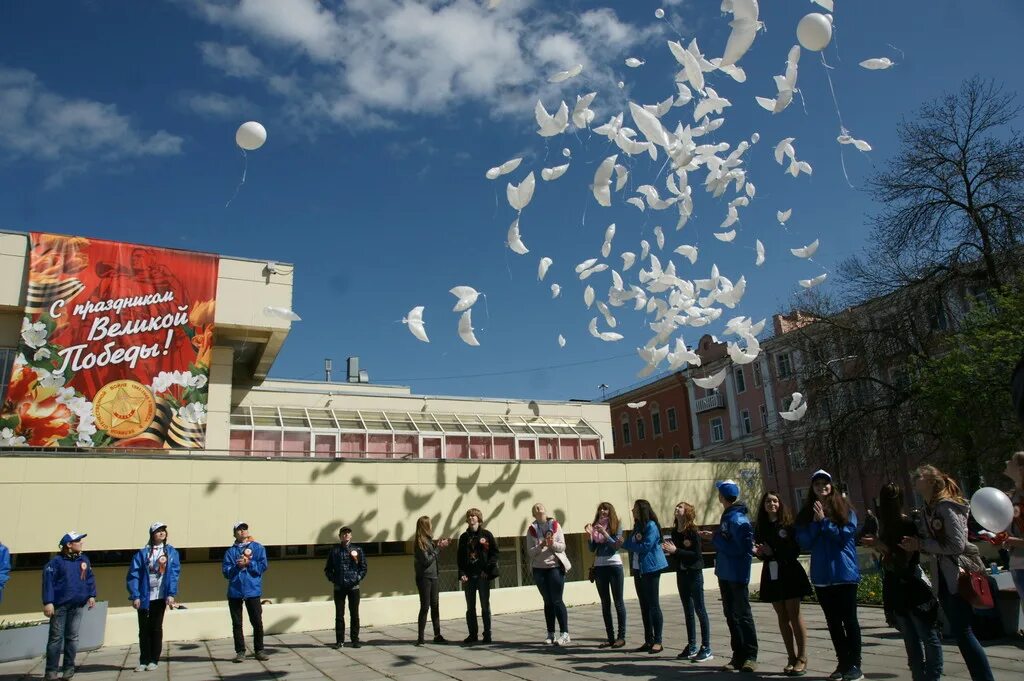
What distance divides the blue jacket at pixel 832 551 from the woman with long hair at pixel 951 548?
0.59 metres

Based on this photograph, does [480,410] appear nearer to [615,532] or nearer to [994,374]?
[994,374]

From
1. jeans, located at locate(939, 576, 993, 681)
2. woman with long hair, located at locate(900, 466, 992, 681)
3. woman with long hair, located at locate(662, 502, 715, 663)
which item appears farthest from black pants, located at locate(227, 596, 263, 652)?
jeans, located at locate(939, 576, 993, 681)

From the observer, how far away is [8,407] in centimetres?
1556

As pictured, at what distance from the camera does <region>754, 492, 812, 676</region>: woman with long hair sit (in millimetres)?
5820

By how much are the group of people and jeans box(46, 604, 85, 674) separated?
0.01 metres

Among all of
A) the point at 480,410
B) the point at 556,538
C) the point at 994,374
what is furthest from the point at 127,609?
the point at 994,374

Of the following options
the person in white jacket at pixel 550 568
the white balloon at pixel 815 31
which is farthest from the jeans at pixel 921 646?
the white balloon at pixel 815 31

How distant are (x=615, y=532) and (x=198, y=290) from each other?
14219mm

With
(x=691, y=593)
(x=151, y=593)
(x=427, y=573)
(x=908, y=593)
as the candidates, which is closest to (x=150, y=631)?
(x=151, y=593)

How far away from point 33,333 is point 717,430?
39126mm

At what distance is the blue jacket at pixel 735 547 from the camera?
634 centimetres

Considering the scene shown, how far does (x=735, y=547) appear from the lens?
20.9 feet

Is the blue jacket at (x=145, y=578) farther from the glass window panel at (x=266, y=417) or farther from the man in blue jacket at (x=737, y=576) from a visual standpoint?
the glass window panel at (x=266, y=417)

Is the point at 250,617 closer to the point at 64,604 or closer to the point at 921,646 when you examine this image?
the point at 64,604
